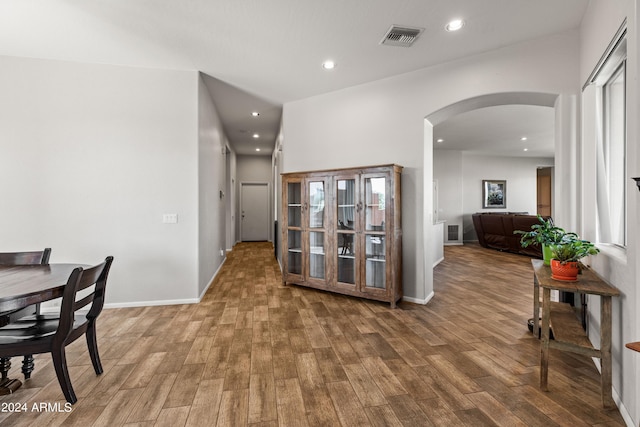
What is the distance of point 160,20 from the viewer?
285 cm

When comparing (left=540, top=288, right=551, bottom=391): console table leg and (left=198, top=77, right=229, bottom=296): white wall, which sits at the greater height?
(left=198, top=77, right=229, bottom=296): white wall

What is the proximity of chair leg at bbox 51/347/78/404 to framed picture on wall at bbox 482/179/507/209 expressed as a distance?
10.6 metres

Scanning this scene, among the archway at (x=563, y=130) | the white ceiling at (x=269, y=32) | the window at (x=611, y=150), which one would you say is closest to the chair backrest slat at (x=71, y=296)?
the white ceiling at (x=269, y=32)

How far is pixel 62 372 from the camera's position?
1792 millimetres

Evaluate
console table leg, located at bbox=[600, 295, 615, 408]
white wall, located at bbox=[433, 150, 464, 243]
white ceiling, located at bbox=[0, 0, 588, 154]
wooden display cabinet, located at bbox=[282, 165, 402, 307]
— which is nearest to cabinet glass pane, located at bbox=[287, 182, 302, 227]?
wooden display cabinet, located at bbox=[282, 165, 402, 307]

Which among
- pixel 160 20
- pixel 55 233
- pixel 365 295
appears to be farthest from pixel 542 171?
pixel 55 233

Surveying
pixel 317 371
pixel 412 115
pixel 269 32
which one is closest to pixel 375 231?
pixel 412 115

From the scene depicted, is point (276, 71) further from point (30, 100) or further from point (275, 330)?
point (275, 330)

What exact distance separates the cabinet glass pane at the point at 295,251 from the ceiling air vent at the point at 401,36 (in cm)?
265

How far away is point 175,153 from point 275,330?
8.02ft

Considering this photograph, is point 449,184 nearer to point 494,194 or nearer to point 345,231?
point 494,194

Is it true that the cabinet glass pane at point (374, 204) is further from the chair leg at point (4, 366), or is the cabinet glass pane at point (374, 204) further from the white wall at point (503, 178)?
the white wall at point (503, 178)

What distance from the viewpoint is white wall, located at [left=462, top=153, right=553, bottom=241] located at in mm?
9961

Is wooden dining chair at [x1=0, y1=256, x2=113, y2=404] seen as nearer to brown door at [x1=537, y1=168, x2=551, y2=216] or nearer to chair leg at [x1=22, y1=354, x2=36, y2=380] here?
chair leg at [x1=22, y1=354, x2=36, y2=380]
